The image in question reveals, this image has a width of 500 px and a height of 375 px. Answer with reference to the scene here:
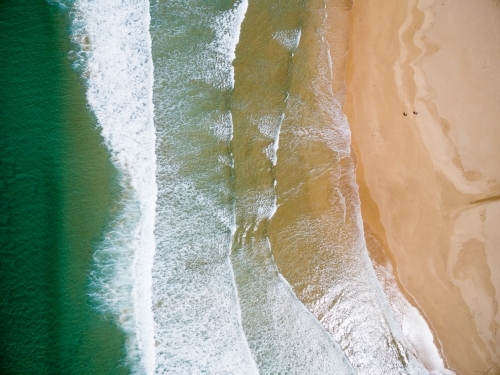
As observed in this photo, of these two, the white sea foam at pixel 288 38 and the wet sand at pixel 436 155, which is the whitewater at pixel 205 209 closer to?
the white sea foam at pixel 288 38

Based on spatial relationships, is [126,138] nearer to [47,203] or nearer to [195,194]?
[195,194]

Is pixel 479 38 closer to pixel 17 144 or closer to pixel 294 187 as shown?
pixel 294 187

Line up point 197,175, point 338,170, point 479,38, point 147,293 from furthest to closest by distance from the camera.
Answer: point 479,38 → point 338,170 → point 197,175 → point 147,293

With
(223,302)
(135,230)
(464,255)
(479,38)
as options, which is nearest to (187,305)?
(223,302)

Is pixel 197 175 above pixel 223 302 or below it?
above

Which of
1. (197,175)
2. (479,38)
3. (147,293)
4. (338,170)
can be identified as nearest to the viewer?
(147,293)
